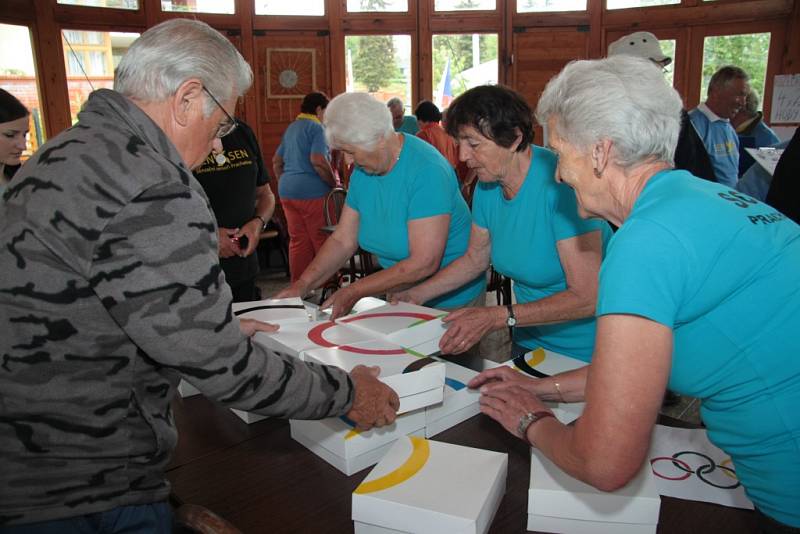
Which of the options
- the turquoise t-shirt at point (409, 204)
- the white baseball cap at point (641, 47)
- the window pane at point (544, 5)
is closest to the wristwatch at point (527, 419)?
the turquoise t-shirt at point (409, 204)

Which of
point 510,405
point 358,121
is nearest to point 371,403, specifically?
point 510,405

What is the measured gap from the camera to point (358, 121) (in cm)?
228

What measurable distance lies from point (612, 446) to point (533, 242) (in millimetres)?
1063

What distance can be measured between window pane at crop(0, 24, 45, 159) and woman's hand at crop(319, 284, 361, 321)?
5.35 metres

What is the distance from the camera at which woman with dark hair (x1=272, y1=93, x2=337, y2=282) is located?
18.6ft

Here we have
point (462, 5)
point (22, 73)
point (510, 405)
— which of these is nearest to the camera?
point (510, 405)

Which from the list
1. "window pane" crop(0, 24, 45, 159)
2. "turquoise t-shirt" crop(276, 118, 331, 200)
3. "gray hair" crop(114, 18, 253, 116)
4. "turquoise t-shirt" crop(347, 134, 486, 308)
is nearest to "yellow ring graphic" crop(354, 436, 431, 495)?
"gray hair" crop(114, 18, 253, 116)

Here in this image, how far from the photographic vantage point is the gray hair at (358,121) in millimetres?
2281

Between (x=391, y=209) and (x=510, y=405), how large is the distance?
4.14 feet

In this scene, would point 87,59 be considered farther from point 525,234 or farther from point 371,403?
point 371,403

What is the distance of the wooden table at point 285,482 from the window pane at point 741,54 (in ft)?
24.9

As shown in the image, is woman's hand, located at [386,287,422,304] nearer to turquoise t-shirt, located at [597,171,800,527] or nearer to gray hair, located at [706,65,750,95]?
turquoise t-shirt, located at [597,171,800,527]

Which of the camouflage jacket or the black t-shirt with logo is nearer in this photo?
the camouflage jacket

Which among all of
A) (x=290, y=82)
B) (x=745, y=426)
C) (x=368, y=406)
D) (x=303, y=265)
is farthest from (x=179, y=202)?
(x=290, y=82)
